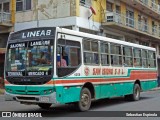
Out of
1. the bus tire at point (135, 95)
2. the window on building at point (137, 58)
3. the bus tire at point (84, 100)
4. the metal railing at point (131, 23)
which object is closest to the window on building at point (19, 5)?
the metal railing at point (131, 23)

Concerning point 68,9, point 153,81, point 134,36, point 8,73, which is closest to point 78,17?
point 68,9

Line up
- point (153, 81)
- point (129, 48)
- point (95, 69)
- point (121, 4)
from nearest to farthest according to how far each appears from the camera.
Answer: point (95, 69), point (129, 48), point (153, 81), point (121, 4)

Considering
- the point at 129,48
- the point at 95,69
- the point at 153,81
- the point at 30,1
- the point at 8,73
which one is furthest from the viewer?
the point at 30,1

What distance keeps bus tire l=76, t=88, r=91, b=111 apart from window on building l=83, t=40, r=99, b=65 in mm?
1143

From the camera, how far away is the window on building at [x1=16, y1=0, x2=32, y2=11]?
1184 inches

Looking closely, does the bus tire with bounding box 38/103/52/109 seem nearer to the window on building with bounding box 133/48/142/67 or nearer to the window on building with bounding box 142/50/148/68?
the window on building with bounding box 133/48/142/67

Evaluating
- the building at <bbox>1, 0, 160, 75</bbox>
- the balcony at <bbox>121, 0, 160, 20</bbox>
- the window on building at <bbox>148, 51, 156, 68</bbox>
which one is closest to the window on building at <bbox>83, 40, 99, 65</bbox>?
the window on building at <bbox>148, 51, 156, 68</bbox>

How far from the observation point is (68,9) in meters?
27.5

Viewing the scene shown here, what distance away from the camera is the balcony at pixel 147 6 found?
119 feet

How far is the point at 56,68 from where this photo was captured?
37.1 feet

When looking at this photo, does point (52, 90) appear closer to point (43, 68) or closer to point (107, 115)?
point (43, 68)

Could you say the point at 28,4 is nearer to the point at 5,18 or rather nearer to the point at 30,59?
the point at 5,18

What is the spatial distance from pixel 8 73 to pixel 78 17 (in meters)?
15.8

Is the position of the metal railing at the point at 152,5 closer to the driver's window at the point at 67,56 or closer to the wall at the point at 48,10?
the wall at the point at 48,10
